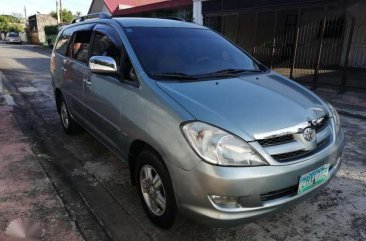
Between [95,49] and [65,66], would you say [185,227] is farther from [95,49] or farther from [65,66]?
[65,66]

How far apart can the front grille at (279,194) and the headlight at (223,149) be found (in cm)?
25

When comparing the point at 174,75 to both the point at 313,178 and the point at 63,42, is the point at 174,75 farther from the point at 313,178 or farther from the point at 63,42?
the point at 63,42

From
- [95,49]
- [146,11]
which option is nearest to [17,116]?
[95,49]

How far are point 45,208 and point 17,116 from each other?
4027 millimetres

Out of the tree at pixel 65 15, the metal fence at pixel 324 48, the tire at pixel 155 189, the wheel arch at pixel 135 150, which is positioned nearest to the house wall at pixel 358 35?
the metal fence at pixel 324 48

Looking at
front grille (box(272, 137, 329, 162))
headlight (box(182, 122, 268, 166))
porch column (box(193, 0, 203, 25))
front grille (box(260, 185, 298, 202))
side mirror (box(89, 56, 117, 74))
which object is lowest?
front grille (box(260, 185, 298, 202))

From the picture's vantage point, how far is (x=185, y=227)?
302cm

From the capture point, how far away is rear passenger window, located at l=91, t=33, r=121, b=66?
3551 millimetres

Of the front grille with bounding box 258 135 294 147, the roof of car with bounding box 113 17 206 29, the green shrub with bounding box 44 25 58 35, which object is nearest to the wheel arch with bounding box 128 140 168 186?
the front grille with bounding box 258 135 294 147

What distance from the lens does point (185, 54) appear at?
3.53m

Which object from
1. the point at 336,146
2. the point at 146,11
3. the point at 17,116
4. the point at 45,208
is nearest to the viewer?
the point at 336,146

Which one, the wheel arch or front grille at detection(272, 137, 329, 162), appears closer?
front grille at detection(272, 137, 329, 162)

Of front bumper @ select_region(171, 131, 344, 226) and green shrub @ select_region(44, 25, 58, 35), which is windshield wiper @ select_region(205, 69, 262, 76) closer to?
front bumper @ select_region(171, 131, 344, 226)

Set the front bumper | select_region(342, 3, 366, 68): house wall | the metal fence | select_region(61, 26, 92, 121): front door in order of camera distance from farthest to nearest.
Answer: select_region(342, 3, 366, 68): house wall → the metal fence → select_region(61, 26, 92, 121): front door → the front bumper
